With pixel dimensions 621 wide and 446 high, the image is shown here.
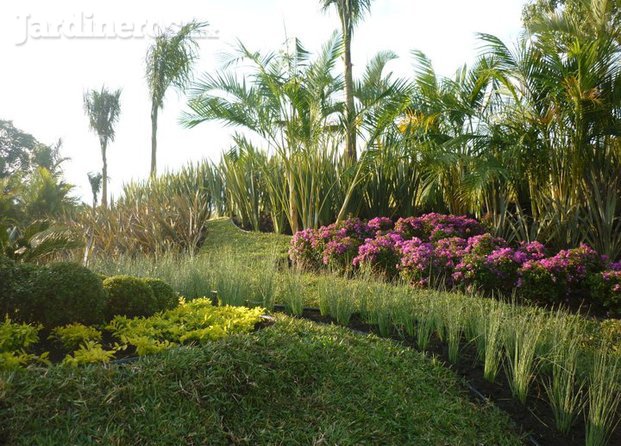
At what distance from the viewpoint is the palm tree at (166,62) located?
19875 millimetres

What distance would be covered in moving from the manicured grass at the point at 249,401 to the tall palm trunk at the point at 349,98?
8466 millimetres

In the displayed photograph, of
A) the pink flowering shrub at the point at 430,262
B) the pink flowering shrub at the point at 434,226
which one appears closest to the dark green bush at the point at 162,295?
the pink flowering shrub at the point at 430,262

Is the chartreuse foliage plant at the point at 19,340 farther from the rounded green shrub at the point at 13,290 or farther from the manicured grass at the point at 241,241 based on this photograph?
the manicured grass at the point at 241,241

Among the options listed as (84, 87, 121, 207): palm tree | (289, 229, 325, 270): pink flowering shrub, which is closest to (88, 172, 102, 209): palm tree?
(84, 87, 121, 207): palm tree

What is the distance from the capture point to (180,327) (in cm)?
449

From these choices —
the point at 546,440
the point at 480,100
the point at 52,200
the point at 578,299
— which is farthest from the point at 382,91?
the point at 52,200

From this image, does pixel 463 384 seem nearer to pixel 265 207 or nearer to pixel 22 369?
pixel 22 369

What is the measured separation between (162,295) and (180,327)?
2.86ft

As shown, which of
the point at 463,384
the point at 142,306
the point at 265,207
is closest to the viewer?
the point at 463,384

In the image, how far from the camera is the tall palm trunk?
1220cm

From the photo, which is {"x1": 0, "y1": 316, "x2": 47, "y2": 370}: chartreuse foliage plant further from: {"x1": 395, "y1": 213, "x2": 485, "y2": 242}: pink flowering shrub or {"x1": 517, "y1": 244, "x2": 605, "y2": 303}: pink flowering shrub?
{"x1": 395, "y1": 213, "x2": 485, "y2": 242}: pink flowering shrub

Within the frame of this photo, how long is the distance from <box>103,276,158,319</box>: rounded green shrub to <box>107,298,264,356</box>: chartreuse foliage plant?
0.11 metres

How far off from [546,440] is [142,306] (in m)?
3.35

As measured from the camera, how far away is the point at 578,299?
7879 millimetres
